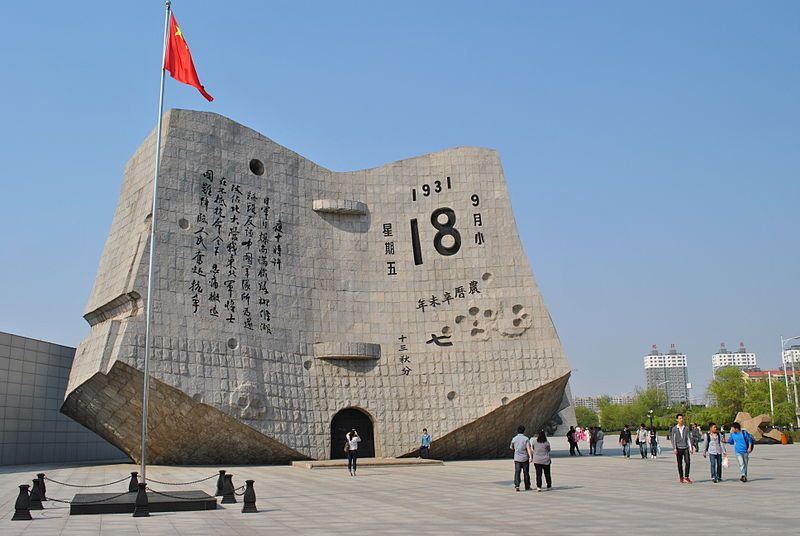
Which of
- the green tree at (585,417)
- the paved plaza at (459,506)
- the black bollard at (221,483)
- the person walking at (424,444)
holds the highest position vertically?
the green tree at (585,417)

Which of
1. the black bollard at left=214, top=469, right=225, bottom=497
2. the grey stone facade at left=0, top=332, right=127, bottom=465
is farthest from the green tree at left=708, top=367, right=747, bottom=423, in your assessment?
the black bollard at left=214, top=469, right=225, bottom=497

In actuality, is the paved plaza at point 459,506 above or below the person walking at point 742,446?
below

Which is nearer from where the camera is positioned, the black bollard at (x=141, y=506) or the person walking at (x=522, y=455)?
the black bollard at (x=141, y=506)

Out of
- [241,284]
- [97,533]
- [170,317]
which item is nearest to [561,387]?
[241,284]

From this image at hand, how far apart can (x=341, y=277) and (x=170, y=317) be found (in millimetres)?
6535

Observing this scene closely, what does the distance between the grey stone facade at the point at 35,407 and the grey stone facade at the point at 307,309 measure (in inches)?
157

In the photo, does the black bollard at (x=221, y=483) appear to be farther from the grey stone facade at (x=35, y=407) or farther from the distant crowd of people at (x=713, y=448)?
the grey stone facade at (x=35, y=407)

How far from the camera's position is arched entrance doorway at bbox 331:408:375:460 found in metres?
26.6

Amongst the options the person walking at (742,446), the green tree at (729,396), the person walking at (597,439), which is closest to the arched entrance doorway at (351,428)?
the person walking at (597,439)

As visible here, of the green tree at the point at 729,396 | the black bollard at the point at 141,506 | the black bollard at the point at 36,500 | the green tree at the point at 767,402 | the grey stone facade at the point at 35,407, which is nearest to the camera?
the black bollard at the point at 141,506

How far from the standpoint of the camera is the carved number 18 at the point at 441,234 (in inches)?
1136

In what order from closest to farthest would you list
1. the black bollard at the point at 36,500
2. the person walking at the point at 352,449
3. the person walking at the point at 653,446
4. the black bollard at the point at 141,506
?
the black bollard at the point at 141,506
the black bollard at the point at 36,500
the person walking at the point at 352,449
the person walking at the point at 653,446

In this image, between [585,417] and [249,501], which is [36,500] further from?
[585,417]

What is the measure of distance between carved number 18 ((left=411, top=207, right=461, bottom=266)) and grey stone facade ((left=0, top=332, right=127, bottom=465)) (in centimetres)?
1453
